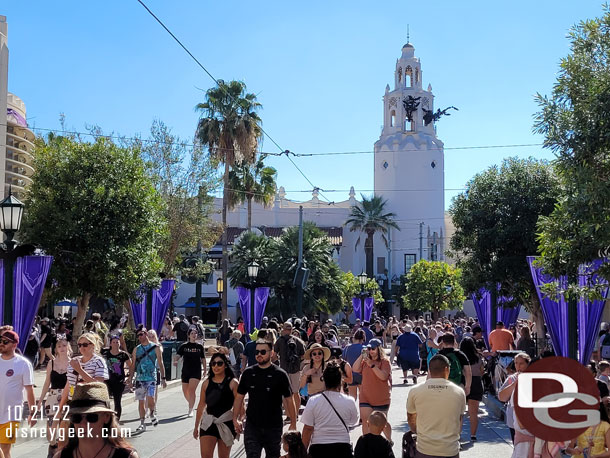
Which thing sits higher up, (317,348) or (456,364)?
(317,348)

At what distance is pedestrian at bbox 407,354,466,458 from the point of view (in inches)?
269

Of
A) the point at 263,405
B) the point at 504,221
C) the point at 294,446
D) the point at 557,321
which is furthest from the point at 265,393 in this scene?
the point at 504,221

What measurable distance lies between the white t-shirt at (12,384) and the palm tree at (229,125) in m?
31.4

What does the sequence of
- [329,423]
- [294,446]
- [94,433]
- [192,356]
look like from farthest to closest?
[192,356], [329,423], [294,446], [94,433]

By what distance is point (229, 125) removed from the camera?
39781 mm

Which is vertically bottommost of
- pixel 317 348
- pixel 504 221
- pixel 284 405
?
pixel 284 405

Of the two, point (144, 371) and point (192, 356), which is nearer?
point (144, 371)

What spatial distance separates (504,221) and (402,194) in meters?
63.0

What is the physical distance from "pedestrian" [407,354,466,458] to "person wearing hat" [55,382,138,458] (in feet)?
11.5

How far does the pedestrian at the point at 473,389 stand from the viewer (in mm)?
12234

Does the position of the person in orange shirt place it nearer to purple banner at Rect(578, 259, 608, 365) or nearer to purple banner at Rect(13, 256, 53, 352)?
purple banner at Rect(578, 259, 608, 365)

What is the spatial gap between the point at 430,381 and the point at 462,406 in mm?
363

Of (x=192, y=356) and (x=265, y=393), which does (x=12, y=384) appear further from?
(x=192, y=356)

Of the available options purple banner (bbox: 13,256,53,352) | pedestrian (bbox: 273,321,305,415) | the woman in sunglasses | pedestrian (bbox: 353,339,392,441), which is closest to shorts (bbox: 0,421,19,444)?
the woman in sunglasses
